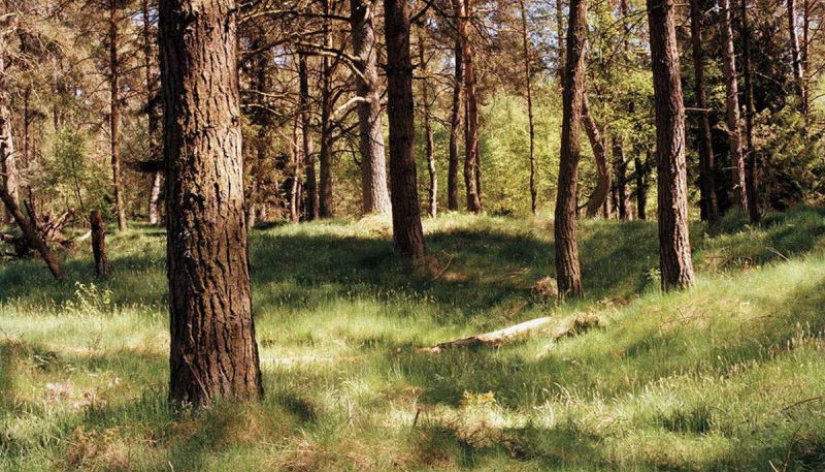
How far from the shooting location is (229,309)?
4902 millimetres

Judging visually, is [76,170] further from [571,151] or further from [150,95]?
[571,151]

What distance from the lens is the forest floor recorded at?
423 centimetres

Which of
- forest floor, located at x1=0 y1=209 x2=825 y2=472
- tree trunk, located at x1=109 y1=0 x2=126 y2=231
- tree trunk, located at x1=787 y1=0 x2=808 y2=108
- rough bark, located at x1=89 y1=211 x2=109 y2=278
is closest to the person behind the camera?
forest floor, located at x1=0 y1=209 x2=825 y2=472

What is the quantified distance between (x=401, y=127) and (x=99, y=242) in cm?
625

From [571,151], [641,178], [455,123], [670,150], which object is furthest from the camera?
[641,178]

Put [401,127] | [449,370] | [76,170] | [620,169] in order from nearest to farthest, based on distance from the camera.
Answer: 1. [449,370]
2. [401,127]
3. [76,170]
4. [620,169]

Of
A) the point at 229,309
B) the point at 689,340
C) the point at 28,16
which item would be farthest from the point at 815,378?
the point at 28,16

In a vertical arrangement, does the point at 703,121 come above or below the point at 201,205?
above

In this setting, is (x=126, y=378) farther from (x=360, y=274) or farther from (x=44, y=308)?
(x=360, y=274)

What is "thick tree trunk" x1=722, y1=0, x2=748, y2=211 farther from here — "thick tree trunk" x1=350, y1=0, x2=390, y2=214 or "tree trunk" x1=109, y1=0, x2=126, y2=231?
"tree trunk" x1=109, y1=0, x2=126, y2=231

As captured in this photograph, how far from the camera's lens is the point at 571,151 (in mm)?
10406

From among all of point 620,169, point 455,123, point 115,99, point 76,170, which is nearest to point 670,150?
point 455,123

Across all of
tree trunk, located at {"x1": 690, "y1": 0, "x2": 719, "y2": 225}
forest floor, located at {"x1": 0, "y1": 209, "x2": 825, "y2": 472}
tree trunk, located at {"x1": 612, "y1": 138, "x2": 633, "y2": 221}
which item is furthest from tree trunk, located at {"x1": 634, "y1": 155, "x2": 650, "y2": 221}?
forest floor, located at {"x1": 0, "y1": 209, "x2": 825, "y2": 472}

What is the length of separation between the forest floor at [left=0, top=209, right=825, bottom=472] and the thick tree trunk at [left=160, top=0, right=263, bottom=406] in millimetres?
373
